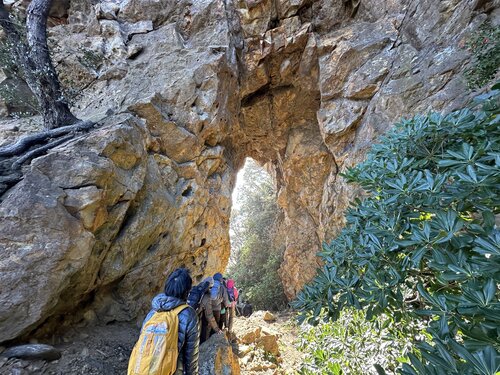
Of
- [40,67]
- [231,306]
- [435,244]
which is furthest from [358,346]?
[40,67]

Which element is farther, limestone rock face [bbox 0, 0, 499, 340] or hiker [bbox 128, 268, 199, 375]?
limestone rock face [bbox 0, 0, 499, 340]

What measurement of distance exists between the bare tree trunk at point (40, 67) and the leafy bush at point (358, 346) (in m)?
5.81

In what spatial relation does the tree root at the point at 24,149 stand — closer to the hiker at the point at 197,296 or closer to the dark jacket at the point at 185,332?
the dark jacket at the point at 185,332

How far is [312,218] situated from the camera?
445 inches

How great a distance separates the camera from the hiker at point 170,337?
2018 mm

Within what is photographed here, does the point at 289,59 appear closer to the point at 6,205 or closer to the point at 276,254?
the point at 6,205

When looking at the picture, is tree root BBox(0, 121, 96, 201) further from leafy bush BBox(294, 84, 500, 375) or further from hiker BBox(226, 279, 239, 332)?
hiker BBox(226, 279, 239, 332)

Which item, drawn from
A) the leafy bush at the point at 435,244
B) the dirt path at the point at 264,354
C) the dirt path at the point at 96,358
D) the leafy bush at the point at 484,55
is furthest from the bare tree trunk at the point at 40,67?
the leafy bush at the point at 484,55

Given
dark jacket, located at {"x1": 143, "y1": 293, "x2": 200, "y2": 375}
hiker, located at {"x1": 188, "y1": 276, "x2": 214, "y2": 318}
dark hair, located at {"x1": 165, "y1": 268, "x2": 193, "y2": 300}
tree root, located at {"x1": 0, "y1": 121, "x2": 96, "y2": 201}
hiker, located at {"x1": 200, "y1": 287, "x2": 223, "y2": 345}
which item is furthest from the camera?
hiker, located at {"x1": 200, "y1": 287, "x2": 223, "y2": 345}

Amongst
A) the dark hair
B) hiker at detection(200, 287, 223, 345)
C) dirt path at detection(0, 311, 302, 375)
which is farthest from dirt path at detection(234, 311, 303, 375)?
the dark hair

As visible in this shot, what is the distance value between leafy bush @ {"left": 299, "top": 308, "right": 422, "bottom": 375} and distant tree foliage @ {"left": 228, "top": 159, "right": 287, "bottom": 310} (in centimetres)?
931

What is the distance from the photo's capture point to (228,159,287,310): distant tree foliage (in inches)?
516

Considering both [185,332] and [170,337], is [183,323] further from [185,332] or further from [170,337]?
[170,337]

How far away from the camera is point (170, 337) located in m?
2.14
